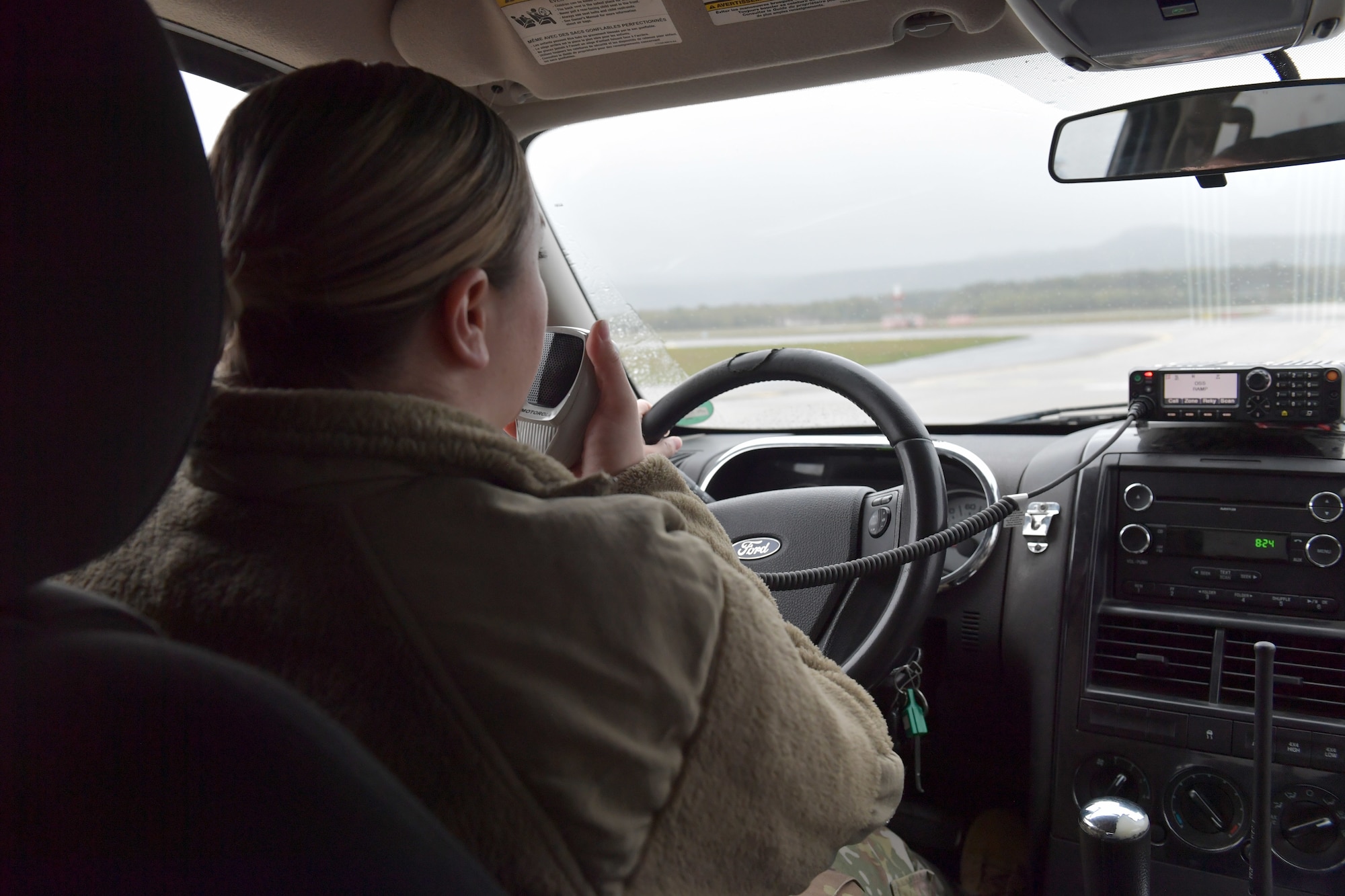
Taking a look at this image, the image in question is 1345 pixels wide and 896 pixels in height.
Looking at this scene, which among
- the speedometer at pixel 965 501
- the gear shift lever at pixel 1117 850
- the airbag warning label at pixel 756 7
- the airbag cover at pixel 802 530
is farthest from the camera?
the speedometer at pixel 965 501

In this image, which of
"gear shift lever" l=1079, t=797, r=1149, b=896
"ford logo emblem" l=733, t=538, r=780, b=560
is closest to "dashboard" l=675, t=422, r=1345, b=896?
"ford logo emblem" l=733, t=538, r=780, b=560

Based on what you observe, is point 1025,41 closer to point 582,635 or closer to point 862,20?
point 862,20

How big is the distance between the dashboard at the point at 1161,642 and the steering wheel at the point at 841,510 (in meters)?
0.11

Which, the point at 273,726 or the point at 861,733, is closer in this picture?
the point at 273,726

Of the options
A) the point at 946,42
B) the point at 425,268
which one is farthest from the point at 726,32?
the point at 425,268

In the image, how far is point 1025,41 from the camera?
194 centimetres

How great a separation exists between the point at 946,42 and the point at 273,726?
180 centimetres

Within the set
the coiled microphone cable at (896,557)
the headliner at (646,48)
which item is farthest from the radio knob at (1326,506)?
the headliner at (646,48)

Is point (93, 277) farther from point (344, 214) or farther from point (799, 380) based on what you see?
point (799, 380)

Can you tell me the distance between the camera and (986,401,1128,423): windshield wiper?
258 cm

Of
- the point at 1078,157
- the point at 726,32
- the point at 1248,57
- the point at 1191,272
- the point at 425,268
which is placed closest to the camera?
the point at 425,268

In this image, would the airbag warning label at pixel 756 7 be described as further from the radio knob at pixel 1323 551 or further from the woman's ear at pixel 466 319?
the radio knob at pixel 1323 551

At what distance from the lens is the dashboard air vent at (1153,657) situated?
2037 millimetres

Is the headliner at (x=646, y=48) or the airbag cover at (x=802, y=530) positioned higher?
the headliner at (x=646, y=48)
